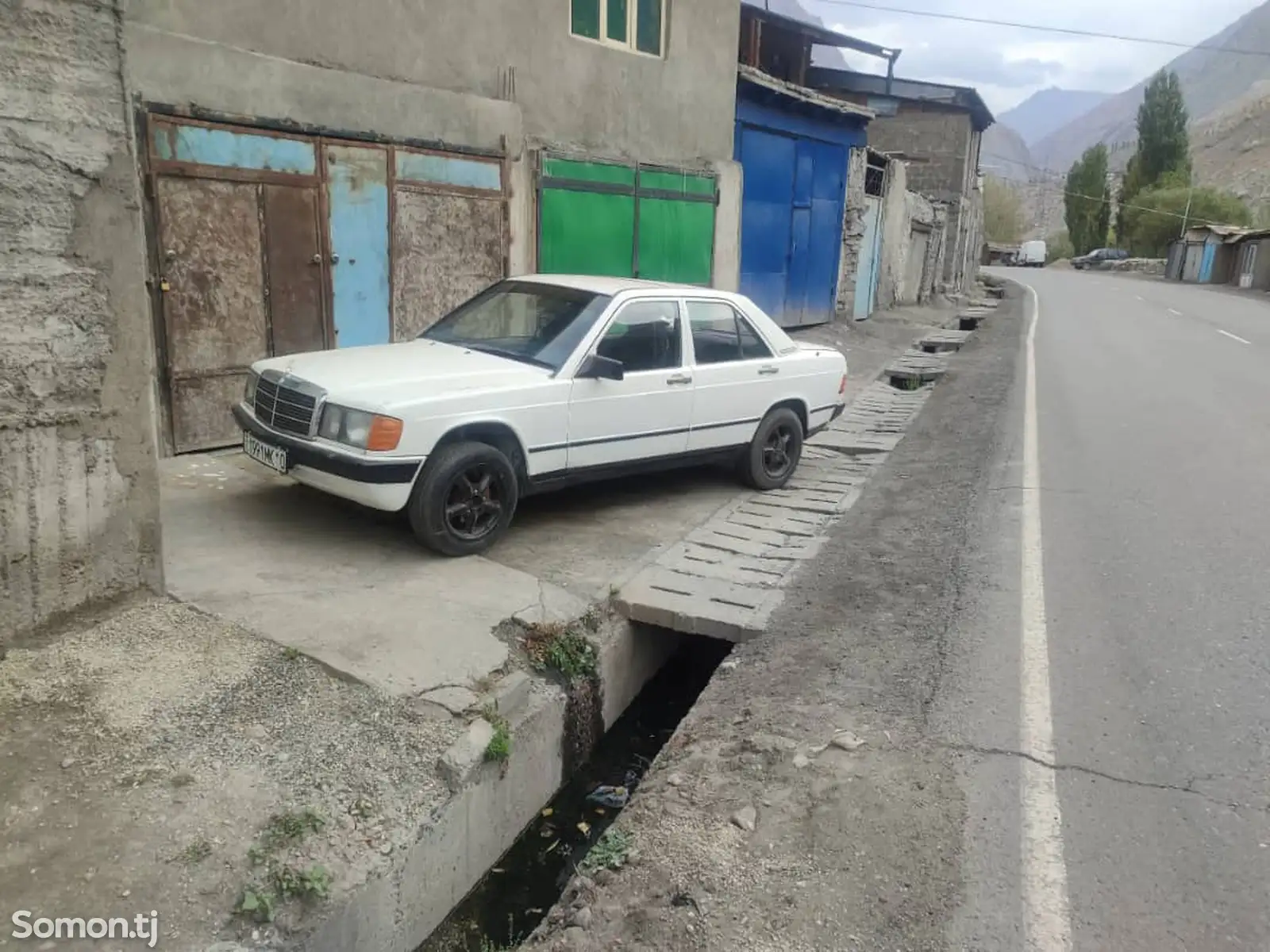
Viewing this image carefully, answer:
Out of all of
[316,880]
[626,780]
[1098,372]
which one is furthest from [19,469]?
[1098,372]

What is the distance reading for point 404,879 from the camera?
324cm

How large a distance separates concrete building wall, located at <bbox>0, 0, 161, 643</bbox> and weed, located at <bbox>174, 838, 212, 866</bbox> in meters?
1.56

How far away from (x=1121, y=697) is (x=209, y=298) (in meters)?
6.62

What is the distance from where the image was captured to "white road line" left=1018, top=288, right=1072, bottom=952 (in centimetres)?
284

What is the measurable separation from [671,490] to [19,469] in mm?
4722

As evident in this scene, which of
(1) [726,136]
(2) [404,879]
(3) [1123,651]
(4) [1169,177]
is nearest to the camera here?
(2) [404,879]

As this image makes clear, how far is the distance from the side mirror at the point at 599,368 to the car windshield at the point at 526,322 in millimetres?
143

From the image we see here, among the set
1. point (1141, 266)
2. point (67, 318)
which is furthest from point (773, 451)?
point (1141, 266)

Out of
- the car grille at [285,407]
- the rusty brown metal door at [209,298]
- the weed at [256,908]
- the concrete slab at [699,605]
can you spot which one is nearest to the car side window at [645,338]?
the concrete slab at [699,605]

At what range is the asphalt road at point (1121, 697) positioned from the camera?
2.95m

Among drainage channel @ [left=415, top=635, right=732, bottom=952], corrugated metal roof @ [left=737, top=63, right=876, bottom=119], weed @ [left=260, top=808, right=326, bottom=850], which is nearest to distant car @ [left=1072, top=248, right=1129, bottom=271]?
corrugated metal roof @ [left=737, top=63, right=876, bottom=119]

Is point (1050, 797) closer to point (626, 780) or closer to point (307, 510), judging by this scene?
point (626, 780)

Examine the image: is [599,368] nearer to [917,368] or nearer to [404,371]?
[404,371]

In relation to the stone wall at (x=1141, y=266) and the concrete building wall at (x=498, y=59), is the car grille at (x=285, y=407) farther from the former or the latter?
the stone wall at (x=1141, y=266)
